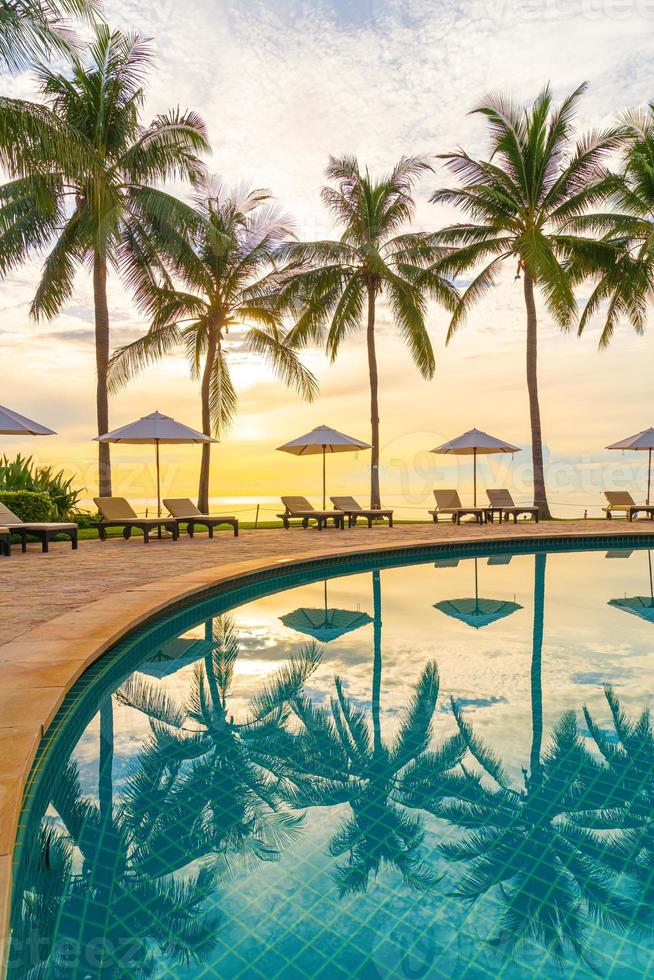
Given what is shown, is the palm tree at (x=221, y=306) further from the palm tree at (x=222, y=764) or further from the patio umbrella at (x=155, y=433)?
the palm tree at (x=222, y=764)

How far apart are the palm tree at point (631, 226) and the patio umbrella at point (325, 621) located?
46.9 ft

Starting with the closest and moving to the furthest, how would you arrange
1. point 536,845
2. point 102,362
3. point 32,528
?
1. point 536,845
2. point 32,528
3. point 102,362

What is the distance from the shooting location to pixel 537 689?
4715mm

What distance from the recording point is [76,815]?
2963 millimetres

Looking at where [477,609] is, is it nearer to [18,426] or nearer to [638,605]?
[638,605]

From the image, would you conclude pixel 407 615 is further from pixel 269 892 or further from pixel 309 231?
pixel 309 231

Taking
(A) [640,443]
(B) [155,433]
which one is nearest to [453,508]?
(A) [640,443]

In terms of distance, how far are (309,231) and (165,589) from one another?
15797 millimetres

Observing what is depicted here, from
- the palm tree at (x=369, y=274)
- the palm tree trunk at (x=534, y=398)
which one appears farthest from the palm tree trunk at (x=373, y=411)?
the palm tree trunk at (x=534, y=398)

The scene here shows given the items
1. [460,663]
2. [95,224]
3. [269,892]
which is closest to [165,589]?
[460,663]

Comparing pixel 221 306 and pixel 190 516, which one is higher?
pixel 221 306

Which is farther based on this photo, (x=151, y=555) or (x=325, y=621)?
(x=151, y=555)

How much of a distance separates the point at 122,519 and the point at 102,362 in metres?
4.40

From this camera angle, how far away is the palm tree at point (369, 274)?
1822cm
